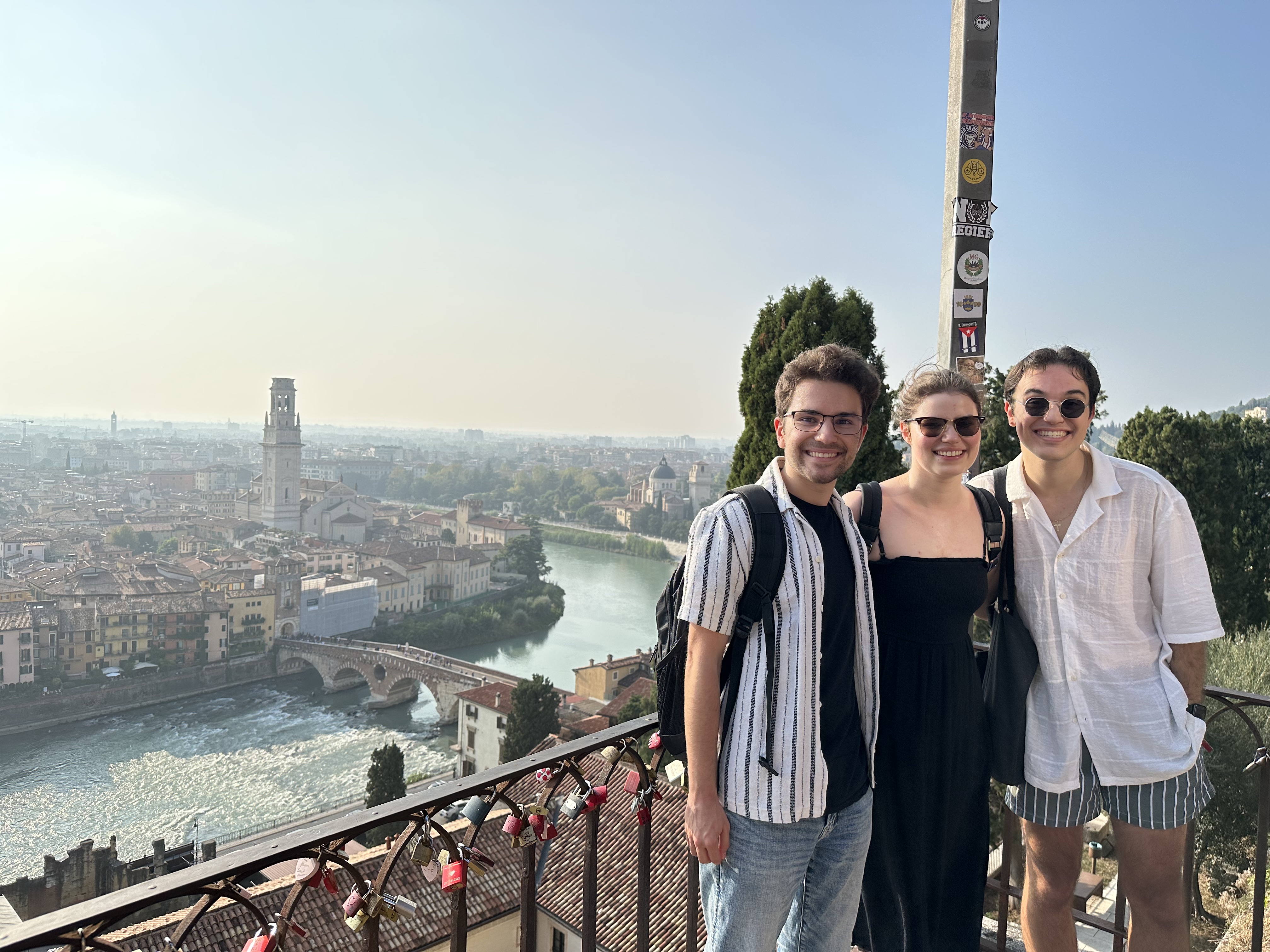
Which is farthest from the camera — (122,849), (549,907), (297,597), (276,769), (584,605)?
(584,605)

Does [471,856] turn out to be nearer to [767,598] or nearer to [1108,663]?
[767,598]

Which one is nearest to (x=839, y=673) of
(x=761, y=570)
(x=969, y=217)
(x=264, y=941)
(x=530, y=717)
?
(x=761, y=570)

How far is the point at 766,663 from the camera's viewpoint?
1.10 meters

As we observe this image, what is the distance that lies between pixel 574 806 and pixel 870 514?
27.1 inches

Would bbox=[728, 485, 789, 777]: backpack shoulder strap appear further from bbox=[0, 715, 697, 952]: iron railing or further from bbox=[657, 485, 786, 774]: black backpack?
bbox=[0, 715, 697, 952]: iron railing

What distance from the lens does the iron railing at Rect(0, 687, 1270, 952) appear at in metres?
0.74

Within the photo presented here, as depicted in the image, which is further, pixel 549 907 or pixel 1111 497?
pixel 549 907

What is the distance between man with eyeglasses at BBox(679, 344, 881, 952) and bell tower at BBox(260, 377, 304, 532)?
55.7 meters

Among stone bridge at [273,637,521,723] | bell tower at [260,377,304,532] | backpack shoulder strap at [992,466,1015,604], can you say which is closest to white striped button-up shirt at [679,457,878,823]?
backpack shoulder strap at [992,466,1015,604]

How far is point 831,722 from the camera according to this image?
1163 mm

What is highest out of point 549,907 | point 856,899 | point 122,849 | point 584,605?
point 856,899

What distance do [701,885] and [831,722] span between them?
31 cm

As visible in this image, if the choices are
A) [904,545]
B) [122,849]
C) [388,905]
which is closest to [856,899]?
[904,545]

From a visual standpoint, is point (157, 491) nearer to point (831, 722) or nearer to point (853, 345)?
point (853, 345)
